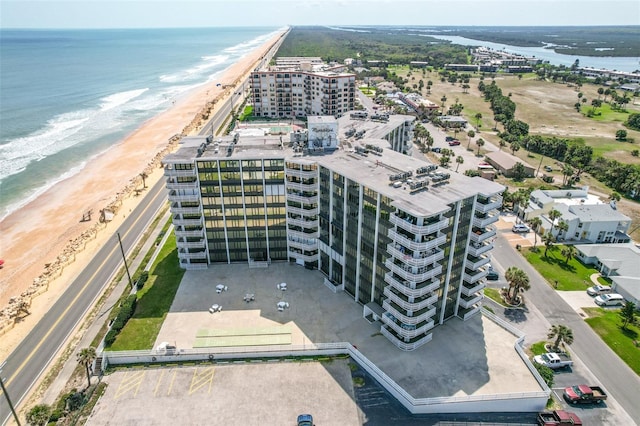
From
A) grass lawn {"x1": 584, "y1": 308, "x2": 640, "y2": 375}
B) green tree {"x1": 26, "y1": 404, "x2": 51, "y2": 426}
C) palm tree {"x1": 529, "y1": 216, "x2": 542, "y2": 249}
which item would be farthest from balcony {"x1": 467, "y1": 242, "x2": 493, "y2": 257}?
green tree {"x1": 26, "y1": 404, "x2": 51, "y2": 426}

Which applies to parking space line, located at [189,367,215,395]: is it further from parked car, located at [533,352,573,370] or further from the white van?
the white van

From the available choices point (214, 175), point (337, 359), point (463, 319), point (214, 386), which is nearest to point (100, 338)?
point (214, 386)

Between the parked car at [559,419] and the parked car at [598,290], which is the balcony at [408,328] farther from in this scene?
the parked car at [598,290]

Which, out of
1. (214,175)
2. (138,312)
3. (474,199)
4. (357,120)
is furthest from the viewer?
(357,120)

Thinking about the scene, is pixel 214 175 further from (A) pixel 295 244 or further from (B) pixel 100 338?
(B) pixel 100 338

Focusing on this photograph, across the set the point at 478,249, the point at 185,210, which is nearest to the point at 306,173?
the point at 185,210

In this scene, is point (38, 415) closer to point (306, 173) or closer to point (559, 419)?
point (306, 173)
